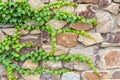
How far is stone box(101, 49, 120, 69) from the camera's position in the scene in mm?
2314

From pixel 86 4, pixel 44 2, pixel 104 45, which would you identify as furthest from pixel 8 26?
pixel 104 45

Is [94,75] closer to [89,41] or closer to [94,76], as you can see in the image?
[94,76]

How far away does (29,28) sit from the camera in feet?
7.43

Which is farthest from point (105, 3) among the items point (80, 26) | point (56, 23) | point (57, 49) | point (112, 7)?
point (57, 49)

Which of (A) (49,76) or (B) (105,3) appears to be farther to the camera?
(A) (49,76)

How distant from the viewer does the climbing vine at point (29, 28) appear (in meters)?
2.23

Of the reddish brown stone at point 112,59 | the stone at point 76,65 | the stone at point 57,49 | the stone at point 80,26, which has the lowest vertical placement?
the stone at point 76,65

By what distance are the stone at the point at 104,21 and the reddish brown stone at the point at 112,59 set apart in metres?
→ 0.21

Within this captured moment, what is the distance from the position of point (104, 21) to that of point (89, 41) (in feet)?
0.68

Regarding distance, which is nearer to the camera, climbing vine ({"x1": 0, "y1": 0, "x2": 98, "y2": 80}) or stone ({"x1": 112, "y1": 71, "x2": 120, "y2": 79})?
climbing vine ({"x1": 0, "y1": 0, "x2": 98, "y2": 80})

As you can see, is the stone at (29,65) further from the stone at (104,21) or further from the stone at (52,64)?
the stone at (104,21)

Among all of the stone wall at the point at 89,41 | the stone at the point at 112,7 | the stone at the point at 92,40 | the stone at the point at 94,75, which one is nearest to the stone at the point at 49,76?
the stone wall at the point at 89,41

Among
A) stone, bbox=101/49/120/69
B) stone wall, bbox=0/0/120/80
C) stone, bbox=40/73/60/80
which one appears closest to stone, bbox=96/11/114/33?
stone wall, bbox=0/0/120/80

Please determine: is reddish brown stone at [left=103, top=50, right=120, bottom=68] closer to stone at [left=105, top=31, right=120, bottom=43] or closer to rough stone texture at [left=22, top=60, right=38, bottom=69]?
stone at [left=105, top=31, right=120, bottom=43]
